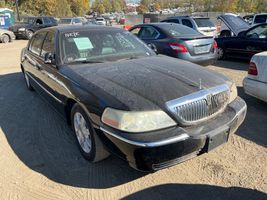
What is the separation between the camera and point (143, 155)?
8.15 ft

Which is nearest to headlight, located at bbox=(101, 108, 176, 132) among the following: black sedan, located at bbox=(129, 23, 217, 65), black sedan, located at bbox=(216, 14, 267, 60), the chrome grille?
the chrome grille

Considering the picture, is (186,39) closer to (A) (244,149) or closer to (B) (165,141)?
(A) (244,149)

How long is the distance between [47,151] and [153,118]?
184cm

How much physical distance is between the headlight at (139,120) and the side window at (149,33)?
220 inches

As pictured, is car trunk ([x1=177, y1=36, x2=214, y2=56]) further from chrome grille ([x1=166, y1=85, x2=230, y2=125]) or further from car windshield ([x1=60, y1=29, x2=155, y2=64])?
chrome grille ([x1=166, y1=85, x2=230, y2=125])

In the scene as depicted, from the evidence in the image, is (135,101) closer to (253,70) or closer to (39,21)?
(253,70)

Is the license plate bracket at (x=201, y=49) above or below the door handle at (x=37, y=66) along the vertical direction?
below

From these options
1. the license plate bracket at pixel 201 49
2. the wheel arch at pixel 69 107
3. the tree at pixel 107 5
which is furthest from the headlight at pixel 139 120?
the tree at pixel 107 5

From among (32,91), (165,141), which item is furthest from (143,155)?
(32,91)

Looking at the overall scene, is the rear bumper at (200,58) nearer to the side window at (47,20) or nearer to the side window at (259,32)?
the side window at (259,32)

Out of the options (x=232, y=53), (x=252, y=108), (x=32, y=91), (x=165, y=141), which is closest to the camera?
(x=165, y=141)

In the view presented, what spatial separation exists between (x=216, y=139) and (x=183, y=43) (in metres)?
4.66

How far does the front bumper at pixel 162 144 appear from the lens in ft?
8.13

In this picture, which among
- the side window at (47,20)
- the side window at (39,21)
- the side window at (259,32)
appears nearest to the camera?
the side window at (259,32)
